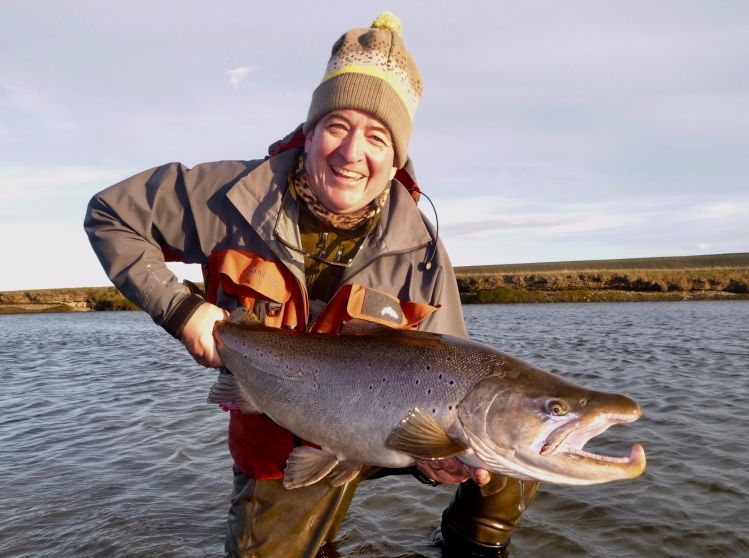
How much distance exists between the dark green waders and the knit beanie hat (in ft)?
7.60

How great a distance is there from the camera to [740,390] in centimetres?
984

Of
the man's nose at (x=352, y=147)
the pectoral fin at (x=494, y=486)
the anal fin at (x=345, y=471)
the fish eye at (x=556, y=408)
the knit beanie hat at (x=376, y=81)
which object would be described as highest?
the knit beanie hat at (x=376, y=81)

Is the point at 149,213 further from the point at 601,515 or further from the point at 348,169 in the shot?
the point at 601,515

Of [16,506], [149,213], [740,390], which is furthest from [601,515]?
[740,390]

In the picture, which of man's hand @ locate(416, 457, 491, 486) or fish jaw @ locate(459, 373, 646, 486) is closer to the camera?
fish jaw @ locate(459, 373, 646, 486)

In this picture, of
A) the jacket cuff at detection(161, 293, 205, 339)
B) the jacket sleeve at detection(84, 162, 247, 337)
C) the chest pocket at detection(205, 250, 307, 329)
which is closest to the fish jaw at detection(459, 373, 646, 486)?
the chest pocket at detection(205, 250, 307, 329)

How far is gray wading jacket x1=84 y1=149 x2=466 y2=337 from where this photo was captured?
376cm

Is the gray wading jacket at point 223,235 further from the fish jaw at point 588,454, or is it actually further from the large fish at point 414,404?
the fish jaw at point 588,454

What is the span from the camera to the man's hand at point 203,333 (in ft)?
12.1

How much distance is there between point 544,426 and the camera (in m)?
2.95

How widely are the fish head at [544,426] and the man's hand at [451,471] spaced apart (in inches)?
10.7

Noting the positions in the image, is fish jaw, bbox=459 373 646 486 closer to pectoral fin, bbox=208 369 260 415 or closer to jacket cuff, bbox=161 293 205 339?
pectoral fin, bbox=208 369 260 415

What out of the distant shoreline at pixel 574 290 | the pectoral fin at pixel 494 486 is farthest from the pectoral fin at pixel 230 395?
the distant shoreline at pixel 574 290

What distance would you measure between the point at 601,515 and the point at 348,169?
371cm
